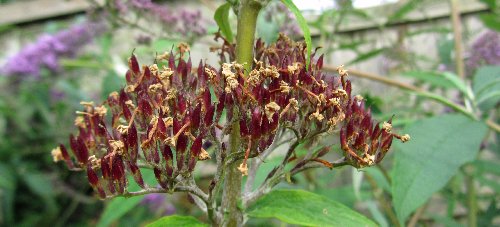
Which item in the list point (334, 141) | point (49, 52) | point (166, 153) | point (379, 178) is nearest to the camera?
point (166, 153)

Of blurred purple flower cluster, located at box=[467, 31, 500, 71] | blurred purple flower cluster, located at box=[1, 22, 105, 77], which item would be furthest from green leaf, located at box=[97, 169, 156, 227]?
blurred purple flower cluster, located at box=[1, 22, 105, 77]

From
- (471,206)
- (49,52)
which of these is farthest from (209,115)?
(49,52)

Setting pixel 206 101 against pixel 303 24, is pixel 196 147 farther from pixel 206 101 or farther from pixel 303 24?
pixel 303 24

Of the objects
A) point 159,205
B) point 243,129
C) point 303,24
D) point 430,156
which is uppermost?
point 303,24

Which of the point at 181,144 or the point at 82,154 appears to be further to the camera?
the point at 82,154

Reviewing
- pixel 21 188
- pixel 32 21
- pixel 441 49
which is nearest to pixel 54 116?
pixel 21 188

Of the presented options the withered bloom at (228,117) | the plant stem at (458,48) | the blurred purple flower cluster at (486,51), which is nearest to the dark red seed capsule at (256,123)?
the withered bloom at (228,117)

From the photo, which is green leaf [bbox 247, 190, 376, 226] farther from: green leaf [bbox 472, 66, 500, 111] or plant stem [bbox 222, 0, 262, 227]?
green leaf [bbox 472, 66, 500, 111]
